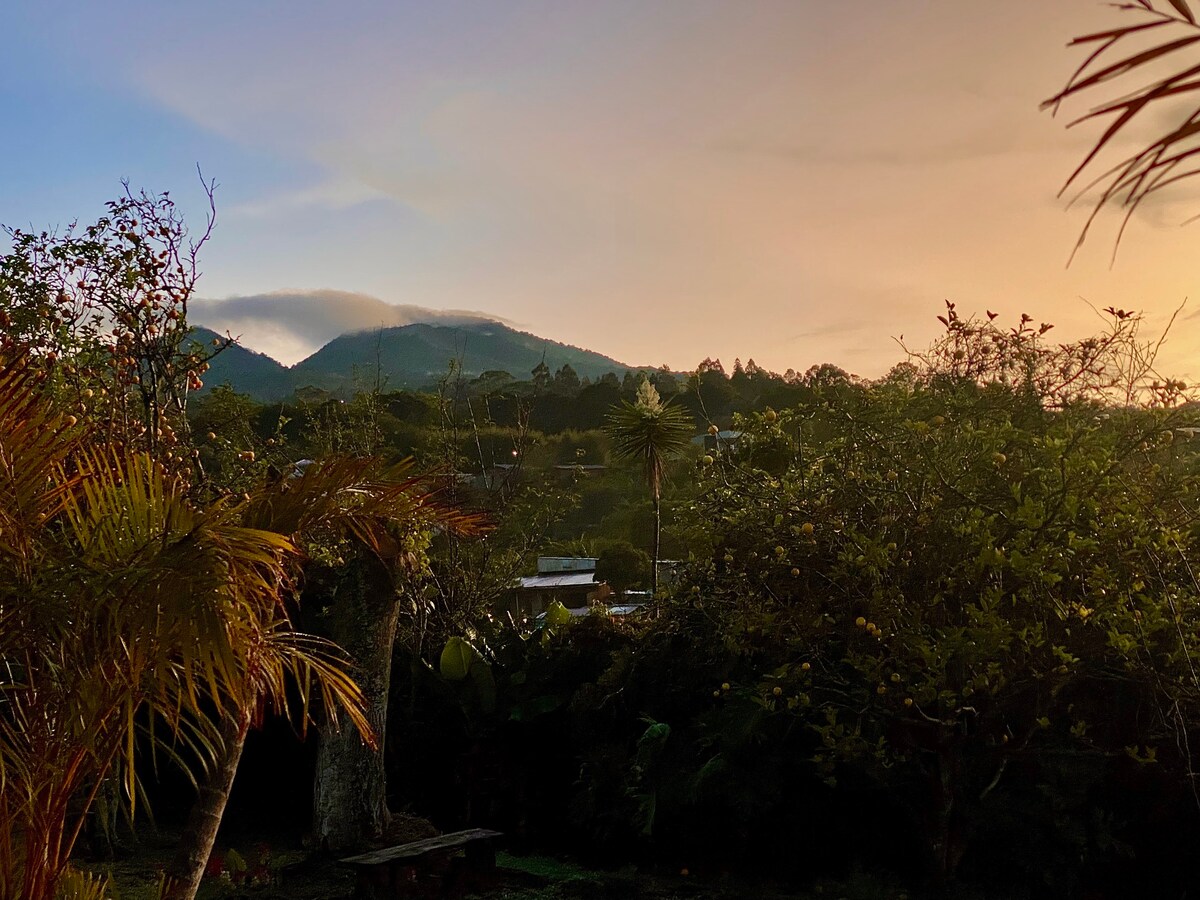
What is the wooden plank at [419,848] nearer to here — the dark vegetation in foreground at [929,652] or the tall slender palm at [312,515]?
the dark vegetation in foreground at [929,652]

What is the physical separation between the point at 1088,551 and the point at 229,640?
3.99 m

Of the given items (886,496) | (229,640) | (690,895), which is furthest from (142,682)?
(690,895)

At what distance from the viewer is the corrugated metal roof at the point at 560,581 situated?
79.6 feet

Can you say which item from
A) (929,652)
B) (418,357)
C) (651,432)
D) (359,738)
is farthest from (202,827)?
(418,357)

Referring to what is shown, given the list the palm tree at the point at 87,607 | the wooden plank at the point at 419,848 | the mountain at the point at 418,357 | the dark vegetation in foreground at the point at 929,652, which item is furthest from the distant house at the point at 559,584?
the mountain at the point at 418,357

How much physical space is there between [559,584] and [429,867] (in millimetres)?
17780

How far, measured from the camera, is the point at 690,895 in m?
6.49

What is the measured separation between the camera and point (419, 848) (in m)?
6.19

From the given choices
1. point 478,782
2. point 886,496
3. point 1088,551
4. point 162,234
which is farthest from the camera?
point 478,782

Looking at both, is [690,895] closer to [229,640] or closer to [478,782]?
[478,782]

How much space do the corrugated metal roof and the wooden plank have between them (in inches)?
663

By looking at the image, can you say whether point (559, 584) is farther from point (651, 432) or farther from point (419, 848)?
point (419, 848)

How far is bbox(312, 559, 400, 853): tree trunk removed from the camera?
7176 millimetres

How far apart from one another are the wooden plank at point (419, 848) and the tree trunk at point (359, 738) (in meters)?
0.86
